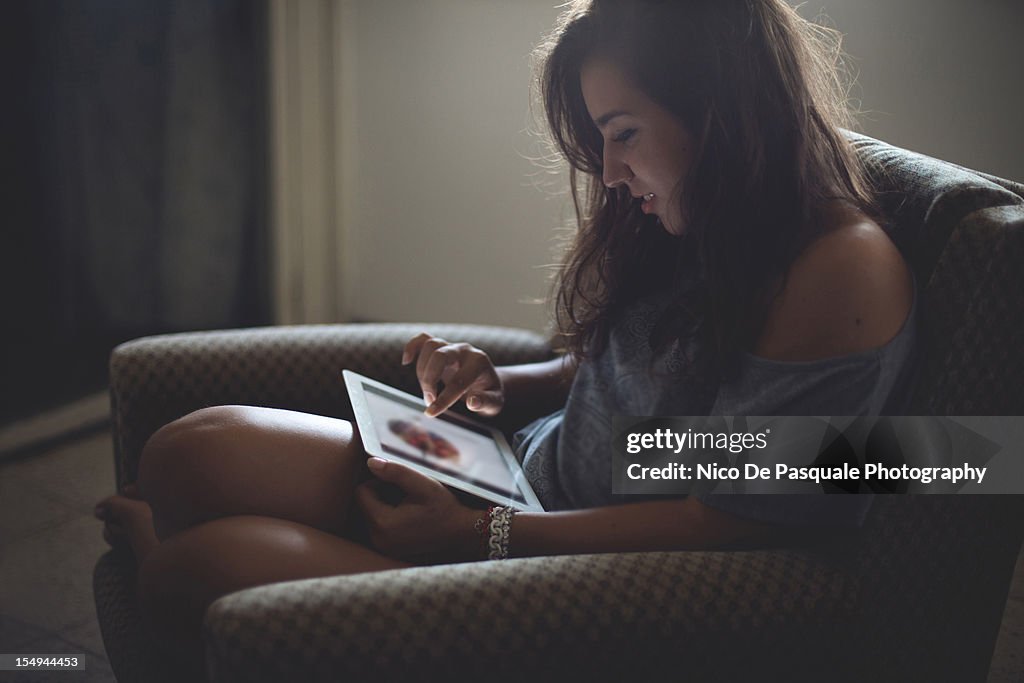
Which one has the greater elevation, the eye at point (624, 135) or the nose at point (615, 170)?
the eye at point (624, 135)

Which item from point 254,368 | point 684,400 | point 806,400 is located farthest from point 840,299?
point 254,368

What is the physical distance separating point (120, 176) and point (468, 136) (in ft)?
2.66

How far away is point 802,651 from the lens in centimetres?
76

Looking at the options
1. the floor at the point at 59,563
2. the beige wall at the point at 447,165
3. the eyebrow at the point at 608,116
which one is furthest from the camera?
the beige wall at the point at 447,165

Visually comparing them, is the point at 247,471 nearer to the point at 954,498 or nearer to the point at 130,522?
the point at 130,522

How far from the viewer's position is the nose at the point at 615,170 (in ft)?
3.02

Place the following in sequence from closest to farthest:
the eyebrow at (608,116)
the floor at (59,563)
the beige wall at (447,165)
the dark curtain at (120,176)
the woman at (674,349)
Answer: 1. the woman at (674,349)
2. the eyebrow at (608,116)
3. the floor at (59,563)
4. the dark curtain at (120,176)
5. the beige wall at (447,165)

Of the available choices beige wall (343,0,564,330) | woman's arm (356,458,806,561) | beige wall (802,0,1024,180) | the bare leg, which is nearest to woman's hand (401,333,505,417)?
the bare leg

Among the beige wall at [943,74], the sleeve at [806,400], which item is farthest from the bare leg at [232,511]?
the beige wall at [943,74]

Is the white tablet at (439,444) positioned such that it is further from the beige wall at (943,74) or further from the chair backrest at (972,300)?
the beige wall at (943,74)

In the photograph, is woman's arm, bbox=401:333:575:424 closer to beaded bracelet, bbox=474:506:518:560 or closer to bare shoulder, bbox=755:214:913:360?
beaded bracelet, bbox=474:506:518:560

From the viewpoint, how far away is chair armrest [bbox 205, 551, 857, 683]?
676 mm

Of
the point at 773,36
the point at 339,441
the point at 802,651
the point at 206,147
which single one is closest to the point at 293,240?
the point at 206,147

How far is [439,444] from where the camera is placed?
101 centimetres
